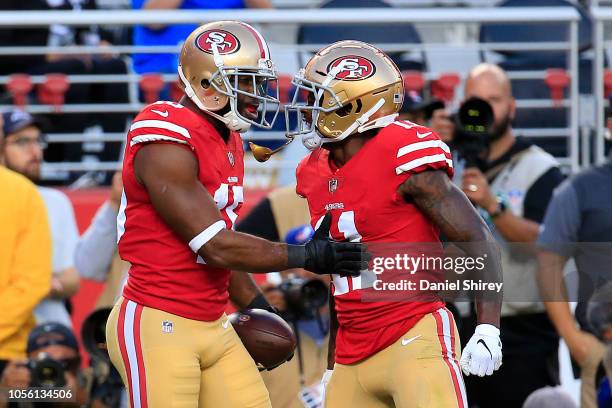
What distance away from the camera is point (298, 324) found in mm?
5785

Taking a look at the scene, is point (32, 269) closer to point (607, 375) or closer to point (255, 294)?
point (255, 294)

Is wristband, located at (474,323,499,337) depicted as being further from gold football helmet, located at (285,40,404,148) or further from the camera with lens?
the camera with lens

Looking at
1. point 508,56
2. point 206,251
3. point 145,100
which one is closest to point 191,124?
point 206,251

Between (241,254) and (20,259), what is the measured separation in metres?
2.22

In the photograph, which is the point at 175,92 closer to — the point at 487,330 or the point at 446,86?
the point at 446,86

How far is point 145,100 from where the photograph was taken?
7172 millimetres

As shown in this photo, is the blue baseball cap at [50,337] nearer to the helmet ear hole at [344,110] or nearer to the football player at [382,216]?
the football player at [382,216]

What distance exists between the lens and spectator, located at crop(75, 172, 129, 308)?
6223 mm

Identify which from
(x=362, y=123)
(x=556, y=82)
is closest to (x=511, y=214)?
(x=556, y=82)

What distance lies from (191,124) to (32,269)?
7.00ft

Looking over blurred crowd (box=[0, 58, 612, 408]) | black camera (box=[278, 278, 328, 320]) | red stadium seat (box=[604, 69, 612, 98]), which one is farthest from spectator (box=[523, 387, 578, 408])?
red stadium seat (box=[604, 69, 612, 98])

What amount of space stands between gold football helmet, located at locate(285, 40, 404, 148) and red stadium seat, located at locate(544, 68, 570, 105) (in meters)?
2.50

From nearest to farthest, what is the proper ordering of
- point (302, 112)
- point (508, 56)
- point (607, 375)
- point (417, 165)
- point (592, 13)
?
point (417, 165) < point (302, 112) < point (607, 375) < point (592, 13) < point (508, 56)

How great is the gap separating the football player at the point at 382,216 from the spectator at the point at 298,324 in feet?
2.89
